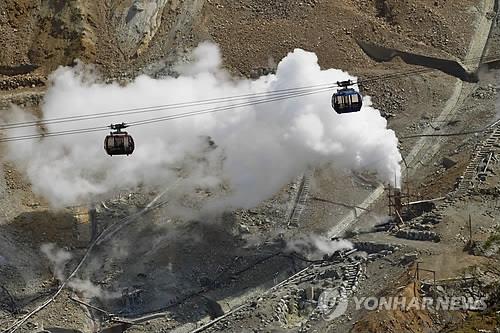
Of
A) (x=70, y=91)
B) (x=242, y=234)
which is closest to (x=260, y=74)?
(x=70, y=91)

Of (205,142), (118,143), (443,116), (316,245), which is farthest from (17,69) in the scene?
(443,116)

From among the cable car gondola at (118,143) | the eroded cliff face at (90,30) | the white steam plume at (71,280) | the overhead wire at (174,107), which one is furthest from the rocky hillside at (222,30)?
the cable car gondola at (118,143)

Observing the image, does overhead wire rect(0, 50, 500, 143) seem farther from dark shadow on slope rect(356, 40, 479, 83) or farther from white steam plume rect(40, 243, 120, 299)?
white steam plume rect(40, 243, 120, 299)

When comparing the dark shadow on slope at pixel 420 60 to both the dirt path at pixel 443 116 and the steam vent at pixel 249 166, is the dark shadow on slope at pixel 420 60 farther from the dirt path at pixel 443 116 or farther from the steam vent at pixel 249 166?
the dirt path at pixel 443 116

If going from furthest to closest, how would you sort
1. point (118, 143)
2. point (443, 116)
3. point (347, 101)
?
1. point (443, 116)
2. point (347, 101)
3. point (118, 143)

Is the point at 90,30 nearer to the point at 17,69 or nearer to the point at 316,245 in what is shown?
the point at 17,69

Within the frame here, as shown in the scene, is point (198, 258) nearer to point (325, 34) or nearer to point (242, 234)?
point (242, 234)

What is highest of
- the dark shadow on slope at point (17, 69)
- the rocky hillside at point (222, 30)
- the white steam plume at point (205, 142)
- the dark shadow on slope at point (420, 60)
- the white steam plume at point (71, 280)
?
the rocky hillside at point (222, 30)

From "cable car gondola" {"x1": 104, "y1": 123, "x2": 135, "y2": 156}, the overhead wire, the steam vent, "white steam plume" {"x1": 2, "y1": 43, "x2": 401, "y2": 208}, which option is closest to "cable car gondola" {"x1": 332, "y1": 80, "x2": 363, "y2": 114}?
the steam vent
